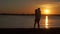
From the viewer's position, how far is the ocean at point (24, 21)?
111 cm

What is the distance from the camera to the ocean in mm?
1112

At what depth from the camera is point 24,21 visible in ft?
3.82

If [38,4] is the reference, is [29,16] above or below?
below

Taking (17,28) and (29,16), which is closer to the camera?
(17,28)

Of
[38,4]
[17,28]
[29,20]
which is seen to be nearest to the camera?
[17,28]

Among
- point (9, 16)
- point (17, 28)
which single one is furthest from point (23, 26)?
point (9, 16)

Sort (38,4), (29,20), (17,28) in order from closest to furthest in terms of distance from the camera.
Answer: (17,28) < (29,20) < (38,4)
